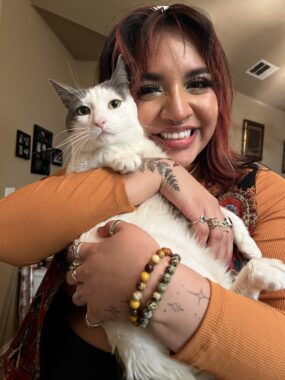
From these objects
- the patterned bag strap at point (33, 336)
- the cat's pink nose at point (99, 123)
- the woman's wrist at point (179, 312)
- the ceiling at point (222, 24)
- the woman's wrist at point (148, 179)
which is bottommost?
the patterned bag strap at point (33, 336)

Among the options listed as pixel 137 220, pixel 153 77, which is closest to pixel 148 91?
pixel 153 77

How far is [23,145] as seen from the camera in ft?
7.53

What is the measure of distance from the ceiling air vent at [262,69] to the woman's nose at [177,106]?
2921 mm

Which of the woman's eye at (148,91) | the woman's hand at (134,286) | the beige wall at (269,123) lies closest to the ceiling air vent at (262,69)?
the beige wall at (269,123)

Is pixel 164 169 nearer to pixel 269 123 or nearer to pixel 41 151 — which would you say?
pixel 41 151

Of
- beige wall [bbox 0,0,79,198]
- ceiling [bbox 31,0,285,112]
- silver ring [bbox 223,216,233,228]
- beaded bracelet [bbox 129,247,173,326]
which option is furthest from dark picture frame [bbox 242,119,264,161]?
beaded bracelet [bbox 129,247,173,326]

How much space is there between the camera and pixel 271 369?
0.52 m

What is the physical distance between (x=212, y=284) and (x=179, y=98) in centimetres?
48

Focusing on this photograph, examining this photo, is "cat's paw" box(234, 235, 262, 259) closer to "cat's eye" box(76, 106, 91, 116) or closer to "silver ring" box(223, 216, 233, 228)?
"silver ring" box(223, 216, 233, 228)

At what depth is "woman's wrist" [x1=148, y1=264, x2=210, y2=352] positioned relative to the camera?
517 mm

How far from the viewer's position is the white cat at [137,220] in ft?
1.94

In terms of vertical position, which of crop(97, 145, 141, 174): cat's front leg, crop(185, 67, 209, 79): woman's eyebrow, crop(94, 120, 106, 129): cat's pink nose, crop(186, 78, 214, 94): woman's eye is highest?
crop(185, 67, 209, 79): woman's eyebrow

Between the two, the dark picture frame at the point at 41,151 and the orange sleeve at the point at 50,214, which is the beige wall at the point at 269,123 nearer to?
the dark picture frame at the point at 41,151

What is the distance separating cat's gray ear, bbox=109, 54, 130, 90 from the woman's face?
0.08 m
